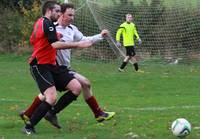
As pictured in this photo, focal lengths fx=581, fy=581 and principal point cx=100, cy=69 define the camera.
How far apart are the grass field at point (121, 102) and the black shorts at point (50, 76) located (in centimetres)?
70

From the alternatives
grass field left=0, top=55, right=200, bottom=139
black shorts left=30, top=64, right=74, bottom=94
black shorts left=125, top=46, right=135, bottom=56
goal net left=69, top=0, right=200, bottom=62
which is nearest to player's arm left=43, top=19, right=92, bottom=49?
black shorts left=30, top=64, right=74, bottom=94

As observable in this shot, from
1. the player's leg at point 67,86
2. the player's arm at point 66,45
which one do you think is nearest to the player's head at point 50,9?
the player's arm at point 66,45

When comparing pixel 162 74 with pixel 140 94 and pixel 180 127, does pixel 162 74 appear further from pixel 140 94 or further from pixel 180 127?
pixel 180 127

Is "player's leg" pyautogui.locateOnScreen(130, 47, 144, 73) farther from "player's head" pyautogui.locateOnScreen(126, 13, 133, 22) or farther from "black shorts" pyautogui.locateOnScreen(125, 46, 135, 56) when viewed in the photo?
"player's head" pyautogui.locateOnScreen(126, 13, 133, 22)

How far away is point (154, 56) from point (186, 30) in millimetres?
1527

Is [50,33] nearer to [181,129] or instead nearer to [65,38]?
[65,38]

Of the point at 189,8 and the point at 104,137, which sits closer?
the point at 104,137

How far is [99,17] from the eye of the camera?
1939 centimetres

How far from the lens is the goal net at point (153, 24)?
18719 mm

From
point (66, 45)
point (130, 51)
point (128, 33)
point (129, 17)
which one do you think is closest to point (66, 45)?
point (66, 45)

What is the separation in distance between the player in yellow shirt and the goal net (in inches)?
14.2

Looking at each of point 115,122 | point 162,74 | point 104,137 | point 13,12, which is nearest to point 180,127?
point 104,137

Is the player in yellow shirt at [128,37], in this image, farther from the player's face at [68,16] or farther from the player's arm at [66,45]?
the player's arm at [66,45]

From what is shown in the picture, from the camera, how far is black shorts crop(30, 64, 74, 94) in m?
8.40
